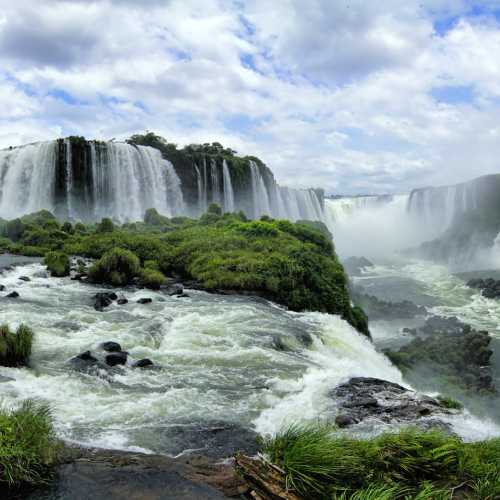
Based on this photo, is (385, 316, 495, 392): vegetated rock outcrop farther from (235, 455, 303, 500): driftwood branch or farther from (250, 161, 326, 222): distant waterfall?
(250, 161, 326, 222): distant waterfall

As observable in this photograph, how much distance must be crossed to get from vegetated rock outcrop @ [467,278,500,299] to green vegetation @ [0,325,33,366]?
35596 mm

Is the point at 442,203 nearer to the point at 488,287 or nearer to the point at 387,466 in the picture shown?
the point at 488,287

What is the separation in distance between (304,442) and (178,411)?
3074 millimetres

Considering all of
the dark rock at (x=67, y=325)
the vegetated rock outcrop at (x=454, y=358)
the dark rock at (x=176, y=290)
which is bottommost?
the vegetated rock outcrop at (x=454, y=358)

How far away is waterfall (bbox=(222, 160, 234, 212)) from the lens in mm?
60625

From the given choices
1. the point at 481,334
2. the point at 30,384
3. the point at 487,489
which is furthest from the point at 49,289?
the point at 481,334

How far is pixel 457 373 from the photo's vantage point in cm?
1956

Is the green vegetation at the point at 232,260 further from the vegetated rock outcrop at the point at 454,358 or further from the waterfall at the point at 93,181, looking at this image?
the waterfall at the point at 93,181

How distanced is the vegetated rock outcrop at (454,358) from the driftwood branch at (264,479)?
14.6 metres

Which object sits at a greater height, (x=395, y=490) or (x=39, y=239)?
(x=39, y=239)

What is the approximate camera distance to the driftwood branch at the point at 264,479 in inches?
193

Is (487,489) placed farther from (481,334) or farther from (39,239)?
Result: (39,239)

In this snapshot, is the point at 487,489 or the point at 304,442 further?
the point at 304,442

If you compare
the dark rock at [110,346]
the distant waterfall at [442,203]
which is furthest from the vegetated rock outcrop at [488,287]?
the dark rock at [110,346]
